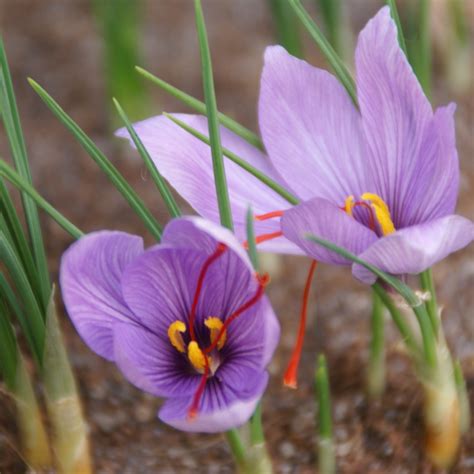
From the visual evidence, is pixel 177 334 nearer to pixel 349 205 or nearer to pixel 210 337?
pixel 210 337

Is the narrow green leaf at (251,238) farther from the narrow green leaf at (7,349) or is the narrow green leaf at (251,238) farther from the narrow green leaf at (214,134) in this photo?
the narrow green leaf at (7,349)

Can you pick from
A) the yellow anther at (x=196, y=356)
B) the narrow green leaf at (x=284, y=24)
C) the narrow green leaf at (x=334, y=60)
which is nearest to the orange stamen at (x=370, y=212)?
the narrow green leaf at (x=334, y=60)

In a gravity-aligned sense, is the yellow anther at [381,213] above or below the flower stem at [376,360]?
above

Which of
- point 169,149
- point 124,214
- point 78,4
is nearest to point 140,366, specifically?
point 169,149

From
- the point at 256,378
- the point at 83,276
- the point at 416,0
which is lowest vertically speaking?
the point at 256,378

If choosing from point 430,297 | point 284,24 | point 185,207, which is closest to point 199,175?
point 430,297

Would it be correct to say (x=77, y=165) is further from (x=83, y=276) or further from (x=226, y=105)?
(x=83, y=276)
